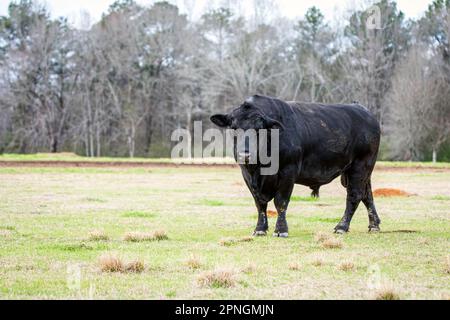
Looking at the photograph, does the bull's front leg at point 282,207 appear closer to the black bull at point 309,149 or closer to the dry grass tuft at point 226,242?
the black bull at point 309,149

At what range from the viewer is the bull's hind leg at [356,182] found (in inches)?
545

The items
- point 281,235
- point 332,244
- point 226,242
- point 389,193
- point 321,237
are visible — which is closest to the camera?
point 332,244

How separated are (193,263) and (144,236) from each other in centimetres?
307

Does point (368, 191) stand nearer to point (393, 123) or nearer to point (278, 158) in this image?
point (278, 158)

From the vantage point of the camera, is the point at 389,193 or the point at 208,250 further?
the point at 389,193

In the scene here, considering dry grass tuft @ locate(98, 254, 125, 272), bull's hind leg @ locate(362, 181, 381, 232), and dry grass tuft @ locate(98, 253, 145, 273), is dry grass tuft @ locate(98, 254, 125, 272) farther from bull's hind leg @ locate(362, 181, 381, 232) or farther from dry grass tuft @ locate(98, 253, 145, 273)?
bull's hind leg @ locate(362, 181, 381, 232)

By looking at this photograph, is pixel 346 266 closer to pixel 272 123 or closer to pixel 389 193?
pixel 272 123

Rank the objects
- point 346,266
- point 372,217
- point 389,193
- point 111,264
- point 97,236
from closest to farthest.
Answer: point 111,264
point 346,266
point 97,236
point 372,217
point 389,193

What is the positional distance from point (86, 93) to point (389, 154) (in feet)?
99.7

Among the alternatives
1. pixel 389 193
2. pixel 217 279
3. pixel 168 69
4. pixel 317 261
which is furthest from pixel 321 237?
pixel 168 69

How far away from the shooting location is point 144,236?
12156 mm

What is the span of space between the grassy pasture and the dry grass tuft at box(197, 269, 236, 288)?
0.01 m

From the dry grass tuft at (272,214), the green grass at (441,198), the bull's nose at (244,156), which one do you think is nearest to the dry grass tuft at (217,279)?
the bull's nose at (244,156)

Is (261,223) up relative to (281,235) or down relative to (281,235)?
up
